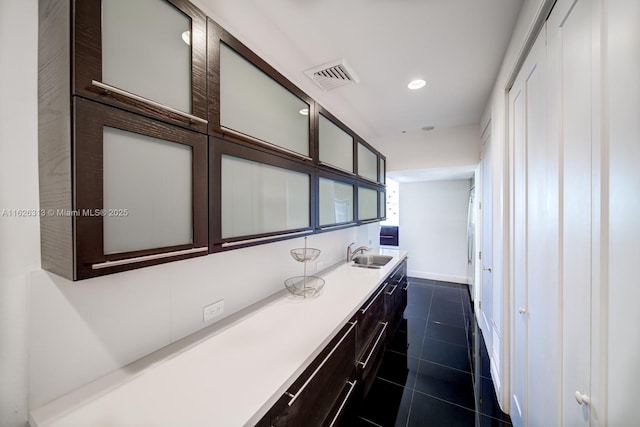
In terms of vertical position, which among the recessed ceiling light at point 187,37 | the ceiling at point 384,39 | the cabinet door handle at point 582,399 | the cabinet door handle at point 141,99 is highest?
the ceiling at point 384,39

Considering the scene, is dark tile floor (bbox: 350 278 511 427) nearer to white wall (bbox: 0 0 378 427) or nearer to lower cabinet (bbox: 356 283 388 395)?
lower cabinet (bbox: 356 283 388 395)

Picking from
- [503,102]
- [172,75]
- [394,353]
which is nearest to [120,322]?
[172,75]

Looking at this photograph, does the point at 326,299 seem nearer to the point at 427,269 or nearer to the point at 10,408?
the point at 10,408

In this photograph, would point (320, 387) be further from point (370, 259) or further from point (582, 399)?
point (370, 259)

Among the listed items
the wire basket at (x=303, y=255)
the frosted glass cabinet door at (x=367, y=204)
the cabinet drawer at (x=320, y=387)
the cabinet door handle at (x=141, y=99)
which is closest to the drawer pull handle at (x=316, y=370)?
the cabinet drawer at (x=320, y=387)

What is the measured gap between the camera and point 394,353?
2482 mm

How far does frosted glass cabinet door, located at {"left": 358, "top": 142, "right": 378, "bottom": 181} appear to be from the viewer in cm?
271

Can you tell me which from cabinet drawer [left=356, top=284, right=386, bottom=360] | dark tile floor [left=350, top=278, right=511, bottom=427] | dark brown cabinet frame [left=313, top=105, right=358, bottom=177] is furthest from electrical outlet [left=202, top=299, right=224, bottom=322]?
dark tile floor [left=350, top=278, right=511, bottom=427]

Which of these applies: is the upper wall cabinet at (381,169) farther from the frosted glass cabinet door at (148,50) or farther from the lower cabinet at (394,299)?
the frosted glass cabinet door at (148,50)

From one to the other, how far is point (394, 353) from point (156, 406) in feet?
7.68

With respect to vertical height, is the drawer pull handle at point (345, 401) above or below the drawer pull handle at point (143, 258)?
below

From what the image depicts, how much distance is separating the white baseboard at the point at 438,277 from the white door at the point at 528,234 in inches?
135

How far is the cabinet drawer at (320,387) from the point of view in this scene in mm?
928

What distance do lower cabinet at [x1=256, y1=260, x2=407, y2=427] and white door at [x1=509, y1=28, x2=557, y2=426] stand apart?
0.96m
